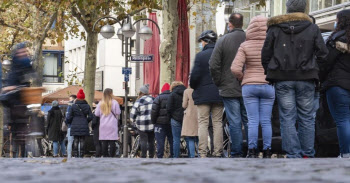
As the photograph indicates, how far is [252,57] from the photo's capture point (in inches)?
464

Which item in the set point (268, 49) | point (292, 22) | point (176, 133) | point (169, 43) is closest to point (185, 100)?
point (176, 133)

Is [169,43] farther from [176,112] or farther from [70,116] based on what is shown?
[176,112]

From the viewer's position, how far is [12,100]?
12.3 m

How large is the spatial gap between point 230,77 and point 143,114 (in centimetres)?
663

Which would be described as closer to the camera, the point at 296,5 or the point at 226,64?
the point at 296,5

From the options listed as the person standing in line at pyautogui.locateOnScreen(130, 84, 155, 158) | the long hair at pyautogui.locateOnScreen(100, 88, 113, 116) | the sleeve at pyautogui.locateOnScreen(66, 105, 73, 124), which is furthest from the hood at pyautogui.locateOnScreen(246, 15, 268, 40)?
the sleeve at pyautogui.locateOnScreen(66, 105, 73, 124)

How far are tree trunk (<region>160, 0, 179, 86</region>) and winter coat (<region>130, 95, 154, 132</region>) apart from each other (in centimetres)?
664

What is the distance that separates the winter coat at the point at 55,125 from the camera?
84.4 ft

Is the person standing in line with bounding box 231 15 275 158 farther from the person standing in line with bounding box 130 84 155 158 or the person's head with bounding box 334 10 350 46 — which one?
the person standing in line with bounding box 130 84 155 158

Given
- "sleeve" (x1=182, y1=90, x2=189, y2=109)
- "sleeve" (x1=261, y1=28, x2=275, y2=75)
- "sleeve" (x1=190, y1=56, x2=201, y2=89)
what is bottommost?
"sleeve" (x1=182, y1=90, x2=189, y2=109)

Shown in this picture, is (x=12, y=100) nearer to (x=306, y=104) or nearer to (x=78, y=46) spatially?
(x=306, y=104)

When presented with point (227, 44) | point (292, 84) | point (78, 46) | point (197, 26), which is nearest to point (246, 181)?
point (292, 84)

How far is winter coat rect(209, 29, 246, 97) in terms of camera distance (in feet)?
40.4

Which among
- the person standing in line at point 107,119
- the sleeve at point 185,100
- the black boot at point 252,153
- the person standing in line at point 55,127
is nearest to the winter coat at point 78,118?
the person standing in line at point 107,119
